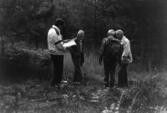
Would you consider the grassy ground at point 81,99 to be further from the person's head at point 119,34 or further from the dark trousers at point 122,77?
the person's head at point 119,34

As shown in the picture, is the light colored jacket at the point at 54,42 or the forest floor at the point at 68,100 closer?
the forest floor at the point at 68,100

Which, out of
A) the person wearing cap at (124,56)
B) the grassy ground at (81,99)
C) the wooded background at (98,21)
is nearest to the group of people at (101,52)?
the person wearing cap at (124,56)

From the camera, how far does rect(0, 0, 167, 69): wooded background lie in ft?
51.8

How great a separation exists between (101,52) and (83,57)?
76 centimetres

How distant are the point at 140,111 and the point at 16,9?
8642 millimetres

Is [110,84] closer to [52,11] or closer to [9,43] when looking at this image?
[9,43]

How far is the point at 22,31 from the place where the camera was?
16.0m

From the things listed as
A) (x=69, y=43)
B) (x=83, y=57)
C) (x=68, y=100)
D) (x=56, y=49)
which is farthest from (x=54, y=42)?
(x=68, y=100)

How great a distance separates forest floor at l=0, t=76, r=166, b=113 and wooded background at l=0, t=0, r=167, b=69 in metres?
4.87

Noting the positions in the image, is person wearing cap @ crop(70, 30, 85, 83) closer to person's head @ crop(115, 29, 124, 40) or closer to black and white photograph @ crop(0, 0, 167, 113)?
black and white photograph @ crop(0, 0, 167, 113)

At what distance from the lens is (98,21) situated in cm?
1655

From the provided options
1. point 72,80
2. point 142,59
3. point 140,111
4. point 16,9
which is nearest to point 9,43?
point 16,9

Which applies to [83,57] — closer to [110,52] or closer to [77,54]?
[77,54]

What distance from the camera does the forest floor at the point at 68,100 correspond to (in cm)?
797
